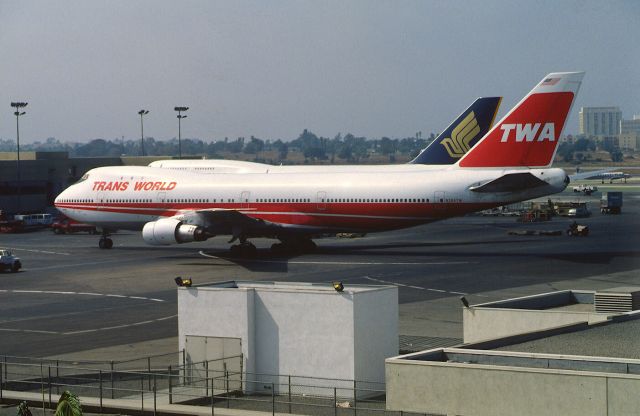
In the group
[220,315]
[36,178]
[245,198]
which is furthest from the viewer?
[36,178]

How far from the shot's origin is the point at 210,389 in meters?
35.2

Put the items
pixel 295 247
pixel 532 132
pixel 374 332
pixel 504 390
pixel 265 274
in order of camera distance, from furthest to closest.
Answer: pixel 295 247, pixel 532 132, pixel 265 274, pixel 374 332, pixel 504 390

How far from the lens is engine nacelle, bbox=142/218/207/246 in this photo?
7181 centimetres

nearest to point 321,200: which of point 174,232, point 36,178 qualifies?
point 174,232

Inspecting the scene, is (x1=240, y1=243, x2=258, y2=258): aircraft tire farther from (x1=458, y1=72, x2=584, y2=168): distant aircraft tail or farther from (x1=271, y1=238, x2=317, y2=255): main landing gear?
(x1=458, y1=72, x2=584, y2=168): distant aircraft tail

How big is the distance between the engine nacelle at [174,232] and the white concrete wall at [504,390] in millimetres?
47687

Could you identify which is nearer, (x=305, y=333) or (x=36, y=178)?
(x=305, y=333)

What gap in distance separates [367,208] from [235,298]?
35.5 meters

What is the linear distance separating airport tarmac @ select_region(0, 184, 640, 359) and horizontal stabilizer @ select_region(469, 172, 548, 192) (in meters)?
4.77

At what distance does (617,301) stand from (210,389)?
13.3 meters

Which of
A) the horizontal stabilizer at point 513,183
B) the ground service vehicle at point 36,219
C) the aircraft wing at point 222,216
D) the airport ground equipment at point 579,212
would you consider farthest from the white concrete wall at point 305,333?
the airport ground equipment at point 579,212

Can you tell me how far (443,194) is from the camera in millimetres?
69562

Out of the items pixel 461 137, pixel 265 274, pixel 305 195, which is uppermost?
pixel 461 137

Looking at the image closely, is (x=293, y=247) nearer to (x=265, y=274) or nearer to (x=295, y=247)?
(x=295, y=247)
